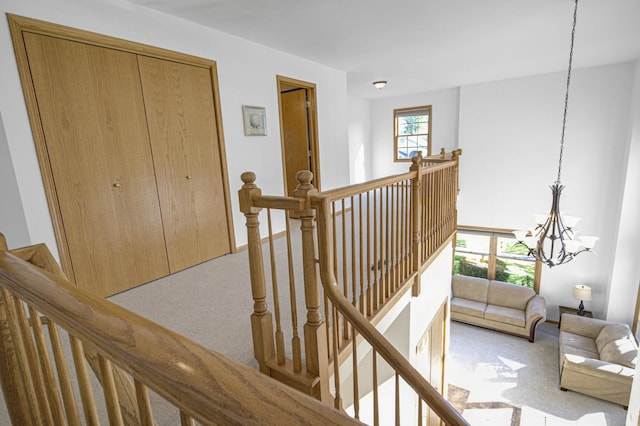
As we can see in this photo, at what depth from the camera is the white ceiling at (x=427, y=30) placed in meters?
2.73

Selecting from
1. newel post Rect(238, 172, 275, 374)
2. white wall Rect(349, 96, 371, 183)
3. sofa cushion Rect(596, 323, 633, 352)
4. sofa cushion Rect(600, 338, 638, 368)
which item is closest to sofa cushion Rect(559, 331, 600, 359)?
sofa cushion Rect(596, 323, 633, 352)

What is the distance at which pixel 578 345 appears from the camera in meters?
5.69

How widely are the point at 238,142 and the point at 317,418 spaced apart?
10.6 ft

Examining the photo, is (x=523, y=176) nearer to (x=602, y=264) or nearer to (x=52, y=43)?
(x=602, y=264)

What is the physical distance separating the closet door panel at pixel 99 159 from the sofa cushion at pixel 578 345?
22.3 ft

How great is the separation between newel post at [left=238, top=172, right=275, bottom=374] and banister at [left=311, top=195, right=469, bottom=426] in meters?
0.30

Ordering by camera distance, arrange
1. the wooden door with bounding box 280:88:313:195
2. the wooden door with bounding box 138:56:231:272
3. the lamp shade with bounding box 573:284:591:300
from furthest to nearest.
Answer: the lamp shade with bounding box 573:284:591:300
the wooden door with bounding box 280:88:313:195
the wooden door with bounding box 138:56:231:272

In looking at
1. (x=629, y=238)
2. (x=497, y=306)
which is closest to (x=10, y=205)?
(x=629, y=238)

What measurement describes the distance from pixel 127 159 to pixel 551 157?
6.93 metres

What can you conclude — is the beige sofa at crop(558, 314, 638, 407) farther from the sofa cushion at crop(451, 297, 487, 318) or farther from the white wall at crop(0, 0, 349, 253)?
the white wall at crop(0, 0, 349, 253)

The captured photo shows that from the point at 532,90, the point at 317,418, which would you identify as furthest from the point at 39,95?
the point at 532,90

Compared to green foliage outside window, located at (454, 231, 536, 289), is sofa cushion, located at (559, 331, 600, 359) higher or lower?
lower

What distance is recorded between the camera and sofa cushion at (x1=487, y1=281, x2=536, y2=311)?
6.91 meters

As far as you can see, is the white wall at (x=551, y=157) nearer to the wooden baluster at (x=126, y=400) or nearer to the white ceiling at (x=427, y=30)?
the white ceiling at (x=427, y=30)
